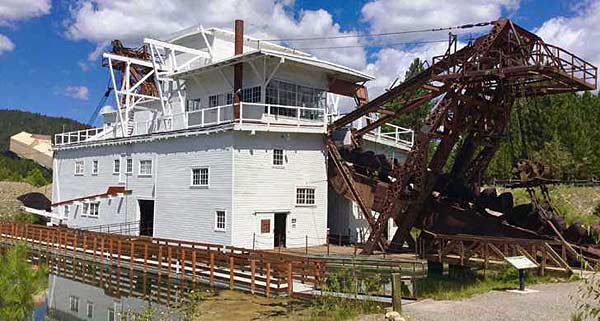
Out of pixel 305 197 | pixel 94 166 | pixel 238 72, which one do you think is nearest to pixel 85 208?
pixel 94 166

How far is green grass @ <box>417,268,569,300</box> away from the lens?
15938 mm

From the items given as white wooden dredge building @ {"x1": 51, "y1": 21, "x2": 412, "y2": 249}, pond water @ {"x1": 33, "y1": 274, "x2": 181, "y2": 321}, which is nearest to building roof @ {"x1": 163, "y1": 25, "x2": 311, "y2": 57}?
white wooden dredge building @ {"x1": 51, "y1": 21, "x2": 412, "y2": 249}

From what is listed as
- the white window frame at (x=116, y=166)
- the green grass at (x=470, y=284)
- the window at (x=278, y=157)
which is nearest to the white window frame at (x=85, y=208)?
the white window frame at (x=116, y=166)

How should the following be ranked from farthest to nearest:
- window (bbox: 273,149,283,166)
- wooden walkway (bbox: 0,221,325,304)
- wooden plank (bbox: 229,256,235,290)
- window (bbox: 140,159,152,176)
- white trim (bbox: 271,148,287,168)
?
1. window (bbox: 140,159,152,176)
2. window (bbox: 273,149,283,166)
3. white trim (bbox: 271,148,287,168)
4. wooden plank (bbox: 229,256,235,290)
5. wooden walkway (bbox: 0,221,325,304)

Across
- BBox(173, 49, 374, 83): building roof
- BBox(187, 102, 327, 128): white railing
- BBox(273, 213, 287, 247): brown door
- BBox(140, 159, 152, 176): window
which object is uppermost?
BBox(173, 49, 374, 83): building roof

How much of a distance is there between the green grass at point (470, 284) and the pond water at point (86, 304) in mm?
7427

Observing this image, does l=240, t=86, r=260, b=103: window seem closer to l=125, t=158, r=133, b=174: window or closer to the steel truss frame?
the steel truss frame

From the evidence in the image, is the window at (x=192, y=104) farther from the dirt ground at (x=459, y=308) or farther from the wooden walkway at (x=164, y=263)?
the dirt ground at (x=459, y=308)

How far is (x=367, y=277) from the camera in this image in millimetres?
16234

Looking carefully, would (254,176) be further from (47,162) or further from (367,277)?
(47,162)

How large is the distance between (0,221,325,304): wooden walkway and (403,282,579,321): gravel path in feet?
12.6

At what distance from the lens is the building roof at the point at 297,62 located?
2375cm

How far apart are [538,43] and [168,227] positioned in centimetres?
1740

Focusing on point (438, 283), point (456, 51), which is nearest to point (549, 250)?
point (438, 283)
